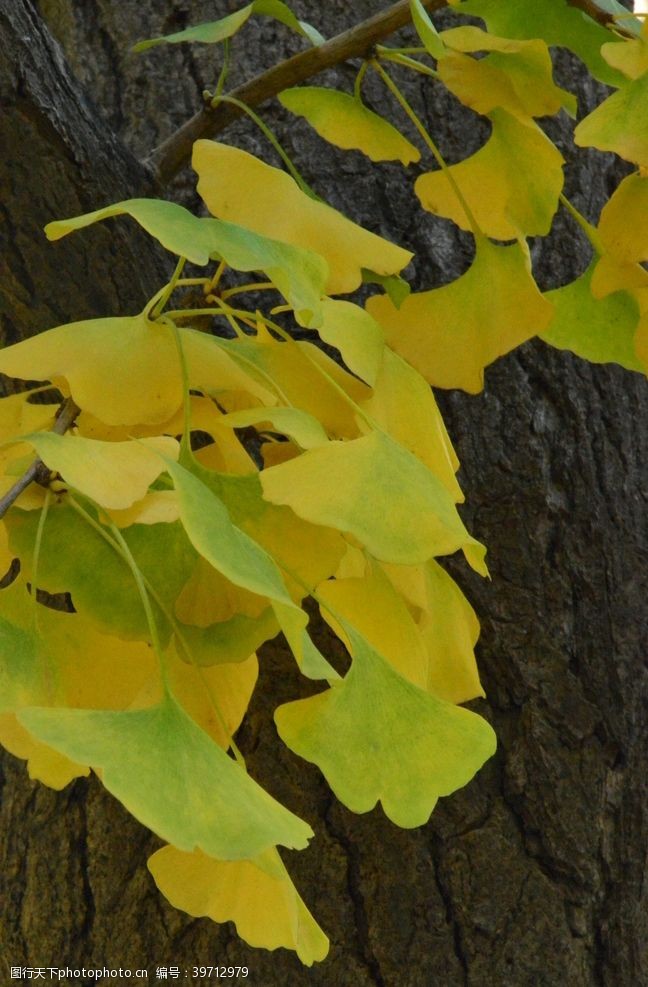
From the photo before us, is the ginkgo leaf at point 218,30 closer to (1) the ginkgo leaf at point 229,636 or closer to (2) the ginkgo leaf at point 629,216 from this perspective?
(2) the ginkgo leaf at point 629,216

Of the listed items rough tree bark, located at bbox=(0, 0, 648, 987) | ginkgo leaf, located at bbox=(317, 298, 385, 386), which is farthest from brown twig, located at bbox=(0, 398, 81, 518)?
rough tree bark, located at bbox=(0, 0, 648, 987)

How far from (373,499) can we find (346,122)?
348mm

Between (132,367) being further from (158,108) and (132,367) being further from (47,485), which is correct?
(158,108)

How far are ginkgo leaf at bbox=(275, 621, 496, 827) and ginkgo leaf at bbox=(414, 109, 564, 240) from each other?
0.29 metres

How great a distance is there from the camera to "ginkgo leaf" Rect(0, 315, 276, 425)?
474mm

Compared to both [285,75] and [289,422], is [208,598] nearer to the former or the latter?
[289,422]

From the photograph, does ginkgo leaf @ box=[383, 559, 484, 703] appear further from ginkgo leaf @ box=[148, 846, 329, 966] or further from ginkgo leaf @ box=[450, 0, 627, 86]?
ginkgo leaf @ box=[450, 0, 627, 86]

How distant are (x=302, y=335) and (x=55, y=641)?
0.39 m

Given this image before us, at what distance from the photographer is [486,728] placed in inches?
17.2

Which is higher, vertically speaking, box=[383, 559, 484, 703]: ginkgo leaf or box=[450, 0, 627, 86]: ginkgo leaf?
box=[450, 0, 627, 86]: ginkgo leaf

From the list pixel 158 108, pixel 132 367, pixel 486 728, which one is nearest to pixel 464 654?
pixel 486 728

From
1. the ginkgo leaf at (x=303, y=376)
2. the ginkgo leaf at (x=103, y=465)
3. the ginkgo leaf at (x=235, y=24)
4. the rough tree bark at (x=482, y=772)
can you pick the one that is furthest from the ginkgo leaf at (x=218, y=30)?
the ginkgo leaf at (x=103, y=465)

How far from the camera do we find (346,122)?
2.19ft

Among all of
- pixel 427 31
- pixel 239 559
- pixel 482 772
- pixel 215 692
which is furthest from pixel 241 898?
pixel 427 31
